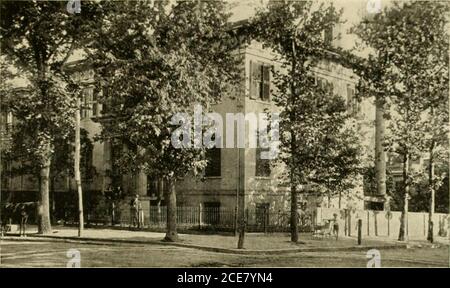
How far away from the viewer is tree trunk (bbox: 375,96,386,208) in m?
22.2

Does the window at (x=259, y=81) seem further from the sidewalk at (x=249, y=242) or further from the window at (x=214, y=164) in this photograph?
the sidewalk at (x=249, y=242)

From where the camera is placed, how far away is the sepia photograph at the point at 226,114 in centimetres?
1762

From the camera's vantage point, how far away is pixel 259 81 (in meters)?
25.1

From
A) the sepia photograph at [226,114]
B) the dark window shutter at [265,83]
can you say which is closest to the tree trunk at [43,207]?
the sepia photograph at [226,114]

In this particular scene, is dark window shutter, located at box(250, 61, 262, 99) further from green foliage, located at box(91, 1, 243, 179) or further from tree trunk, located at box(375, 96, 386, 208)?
green foliage, located at box(91, 1, 243, 179)

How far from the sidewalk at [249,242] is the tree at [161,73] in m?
1.30

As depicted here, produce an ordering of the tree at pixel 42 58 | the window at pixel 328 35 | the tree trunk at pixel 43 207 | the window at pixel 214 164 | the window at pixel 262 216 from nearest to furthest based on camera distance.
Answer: the tree at pixel 42 58 → the window at pixel 328 35 → the tree trunk at pixel 43 207 → the window at pixel 262 216 → the window at pixel 214 164

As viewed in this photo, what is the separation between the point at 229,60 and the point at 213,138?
2918 millimetres

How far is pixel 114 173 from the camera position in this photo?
2934cm

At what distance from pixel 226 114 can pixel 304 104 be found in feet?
16.6

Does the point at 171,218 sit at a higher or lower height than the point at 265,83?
lower
